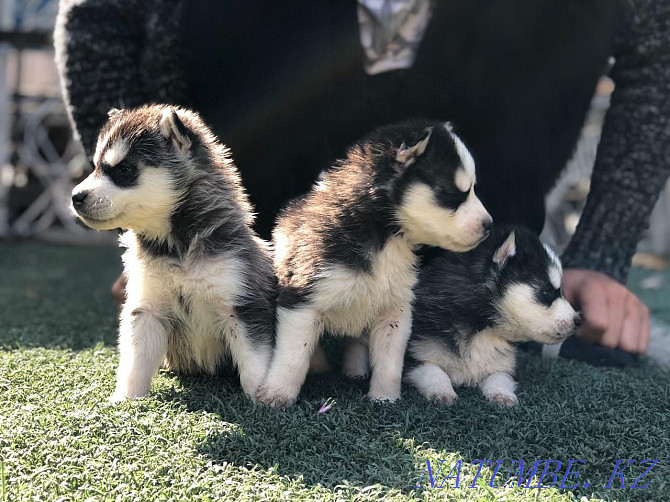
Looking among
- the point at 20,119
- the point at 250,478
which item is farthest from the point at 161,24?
the point at 20,119

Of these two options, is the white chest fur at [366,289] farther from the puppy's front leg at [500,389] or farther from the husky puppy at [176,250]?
the puppy's front leg at [500,389]

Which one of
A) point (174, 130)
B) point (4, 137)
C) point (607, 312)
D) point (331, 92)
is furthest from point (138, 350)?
point (4, 137)

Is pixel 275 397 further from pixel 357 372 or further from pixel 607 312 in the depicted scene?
pixel 607 312

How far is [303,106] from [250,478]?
2047 mm

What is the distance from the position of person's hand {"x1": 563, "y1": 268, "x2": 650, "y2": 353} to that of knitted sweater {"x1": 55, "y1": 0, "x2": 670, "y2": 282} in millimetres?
238

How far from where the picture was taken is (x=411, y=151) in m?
2.05

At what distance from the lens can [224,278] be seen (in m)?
2.14

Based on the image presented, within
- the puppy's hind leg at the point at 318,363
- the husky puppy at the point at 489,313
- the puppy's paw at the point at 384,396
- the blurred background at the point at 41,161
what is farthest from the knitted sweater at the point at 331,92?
the blurred background at the point at 41,161

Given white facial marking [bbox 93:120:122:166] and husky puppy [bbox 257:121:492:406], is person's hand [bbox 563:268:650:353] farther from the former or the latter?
white facial marking [bbox 93:120:122:166]

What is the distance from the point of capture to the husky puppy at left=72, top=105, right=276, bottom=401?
6.93 ft

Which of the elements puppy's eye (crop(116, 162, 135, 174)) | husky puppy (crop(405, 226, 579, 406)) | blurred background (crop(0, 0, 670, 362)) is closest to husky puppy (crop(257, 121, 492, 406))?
husky puppy (crop(405, 226, 579, 406))

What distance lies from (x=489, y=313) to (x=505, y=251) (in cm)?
23

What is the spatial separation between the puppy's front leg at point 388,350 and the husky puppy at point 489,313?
17cm

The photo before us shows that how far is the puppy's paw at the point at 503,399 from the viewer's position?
7.36 feet
